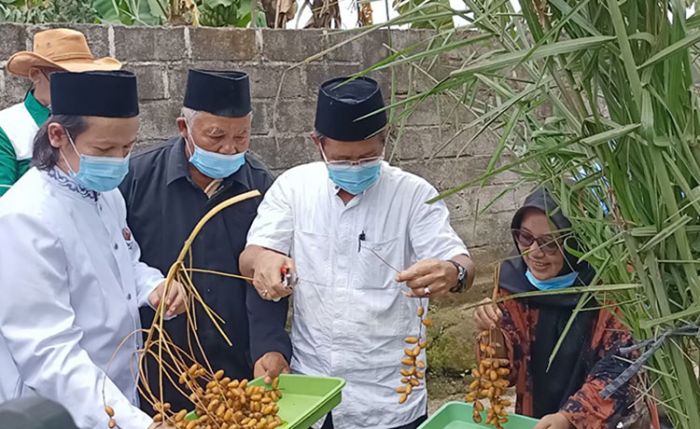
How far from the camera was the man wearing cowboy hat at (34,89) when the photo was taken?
8.98 feet

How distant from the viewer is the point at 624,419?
211 centimetres

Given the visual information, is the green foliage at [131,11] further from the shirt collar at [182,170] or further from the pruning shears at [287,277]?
the pruning shears at [287,277]

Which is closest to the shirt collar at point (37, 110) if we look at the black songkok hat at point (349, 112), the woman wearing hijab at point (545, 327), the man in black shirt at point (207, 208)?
the man in black shirt at point (207, 208)

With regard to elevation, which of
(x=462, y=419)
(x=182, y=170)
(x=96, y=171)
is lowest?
(x=462, y=419)

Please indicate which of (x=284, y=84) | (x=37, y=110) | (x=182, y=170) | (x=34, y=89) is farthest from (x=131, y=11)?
(x=182, y=170)

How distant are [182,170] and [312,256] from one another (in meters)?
0.59

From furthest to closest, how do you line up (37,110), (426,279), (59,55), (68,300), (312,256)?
(59,55)
(37,110)
(312,256)
(426,279)
(68,300)

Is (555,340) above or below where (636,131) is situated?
below

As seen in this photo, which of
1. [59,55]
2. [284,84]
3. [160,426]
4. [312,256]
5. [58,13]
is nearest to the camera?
[160,426]

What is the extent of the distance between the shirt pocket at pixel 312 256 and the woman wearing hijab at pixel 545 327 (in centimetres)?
50

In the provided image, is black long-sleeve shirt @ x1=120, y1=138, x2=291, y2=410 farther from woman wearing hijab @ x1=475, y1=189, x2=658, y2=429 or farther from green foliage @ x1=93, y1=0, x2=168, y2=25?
green foliage @ x1=93, y1=0, x2=168, y2=25

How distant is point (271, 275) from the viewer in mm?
2246

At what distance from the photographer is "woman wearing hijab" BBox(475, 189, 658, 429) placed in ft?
7.32

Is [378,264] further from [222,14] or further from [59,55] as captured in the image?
[222,14]
